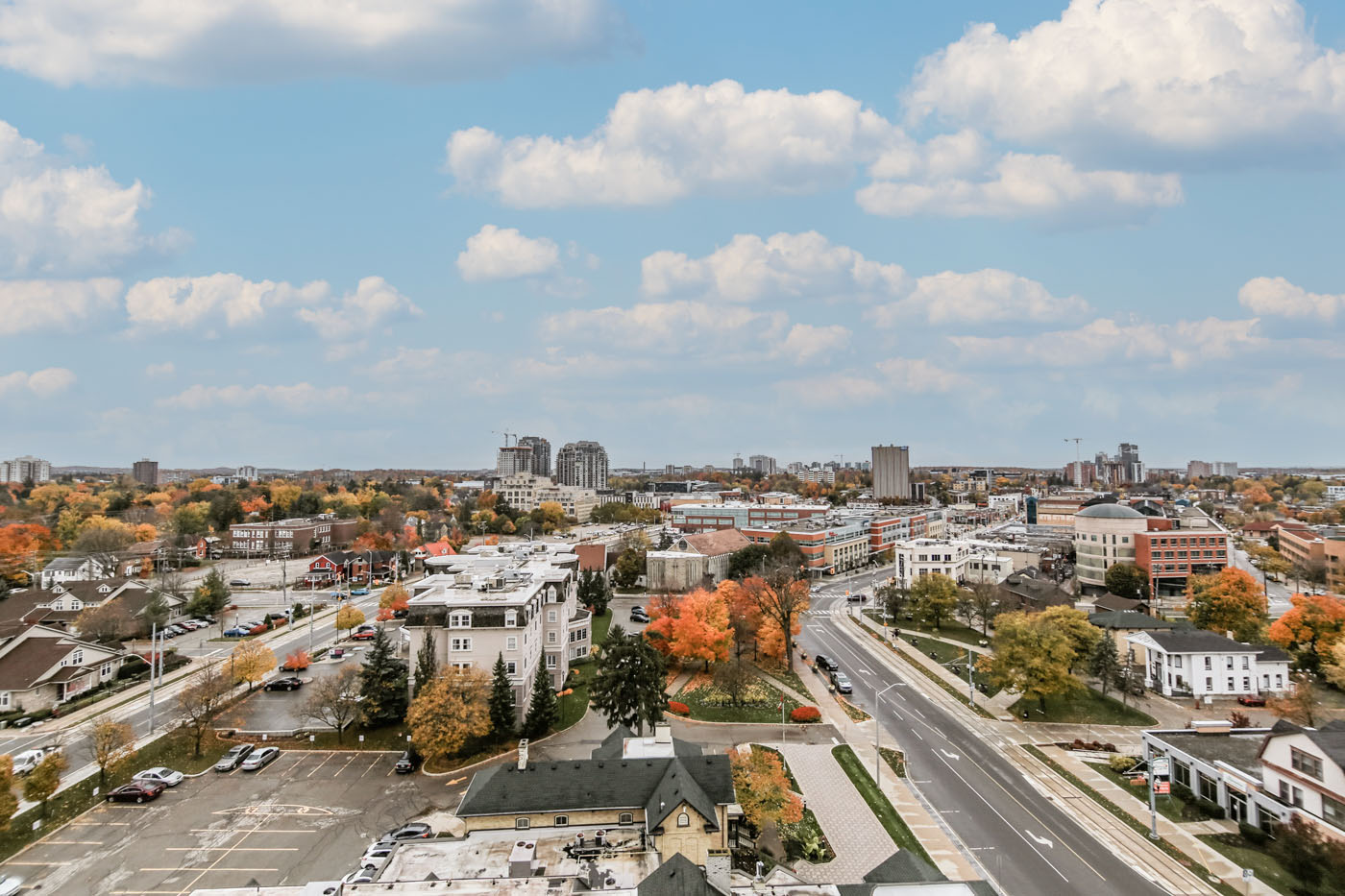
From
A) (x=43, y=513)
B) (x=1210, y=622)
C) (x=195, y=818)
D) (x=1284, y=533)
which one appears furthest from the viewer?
(x=43, y=513)

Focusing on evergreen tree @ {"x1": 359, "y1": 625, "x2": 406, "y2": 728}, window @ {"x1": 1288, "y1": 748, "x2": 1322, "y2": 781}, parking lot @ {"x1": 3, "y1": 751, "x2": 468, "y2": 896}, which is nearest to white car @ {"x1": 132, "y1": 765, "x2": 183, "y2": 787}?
parking lot @ {"x1": 3, "y1": 751, "x2": 468, "y2": 896}

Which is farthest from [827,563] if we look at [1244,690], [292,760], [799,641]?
[292,760]

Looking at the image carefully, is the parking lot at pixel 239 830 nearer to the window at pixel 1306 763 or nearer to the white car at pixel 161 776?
Result: the white car at pixel 161 776

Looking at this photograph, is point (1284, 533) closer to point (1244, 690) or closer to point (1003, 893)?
point (1244, 690)

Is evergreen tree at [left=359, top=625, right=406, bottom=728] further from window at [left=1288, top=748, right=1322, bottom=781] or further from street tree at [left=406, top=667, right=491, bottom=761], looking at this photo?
window at [left=1288, top=748, right=1322, bottom=781]

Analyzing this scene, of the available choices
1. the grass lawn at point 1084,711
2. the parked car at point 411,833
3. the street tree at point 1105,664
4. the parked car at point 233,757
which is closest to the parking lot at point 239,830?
the parked car at point 233,757

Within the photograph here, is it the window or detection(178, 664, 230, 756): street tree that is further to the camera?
detection(178, 664, 230, 756): street tree
